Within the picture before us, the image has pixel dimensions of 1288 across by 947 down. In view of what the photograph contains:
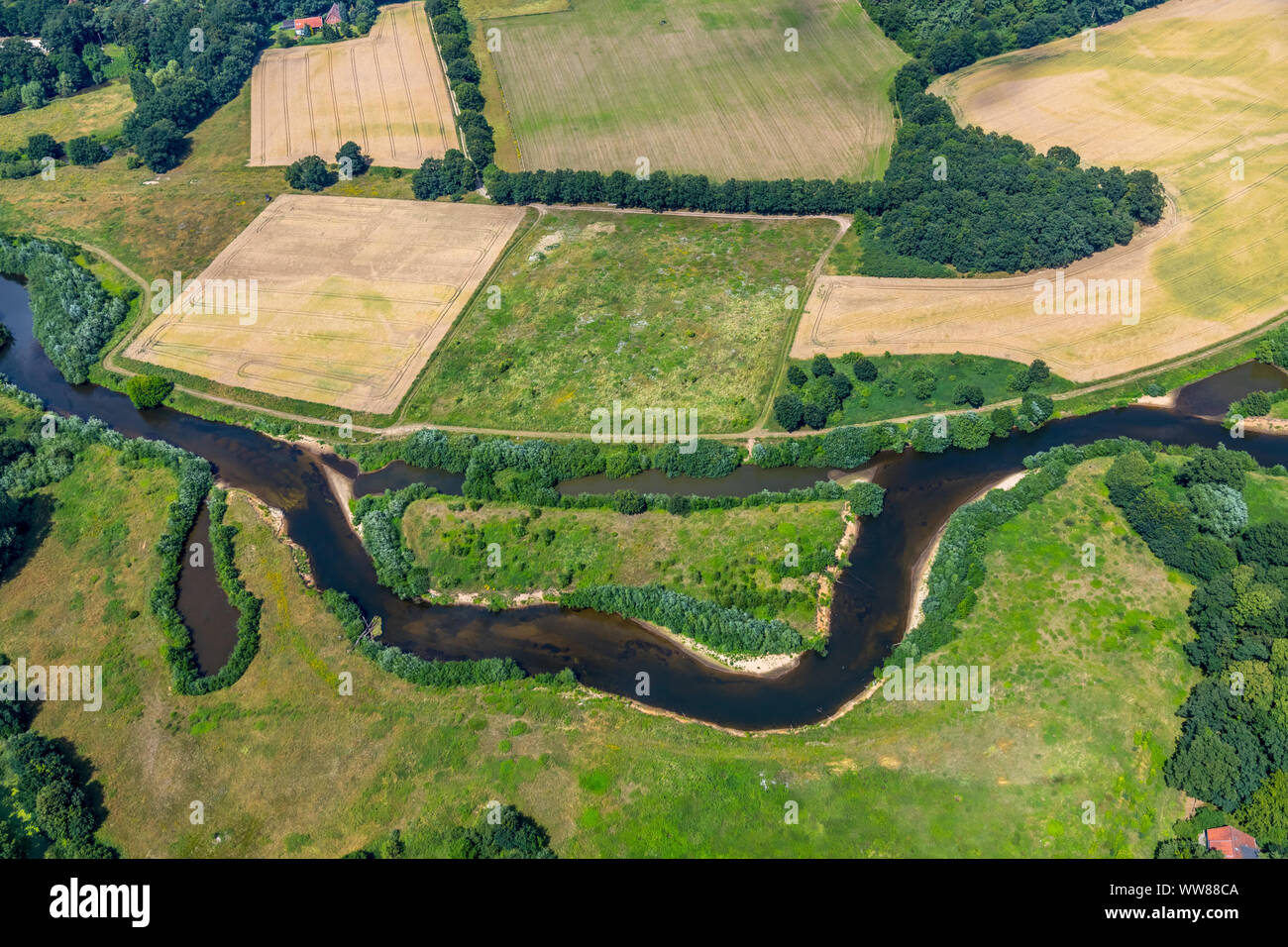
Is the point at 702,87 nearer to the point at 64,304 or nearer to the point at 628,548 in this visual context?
the point at 628,548

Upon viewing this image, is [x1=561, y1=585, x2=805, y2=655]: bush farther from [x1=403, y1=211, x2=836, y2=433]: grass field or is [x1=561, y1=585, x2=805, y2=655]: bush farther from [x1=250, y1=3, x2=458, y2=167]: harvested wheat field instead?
[x1=250, y1=3, x2=458, y2=167]: harvested wheat field

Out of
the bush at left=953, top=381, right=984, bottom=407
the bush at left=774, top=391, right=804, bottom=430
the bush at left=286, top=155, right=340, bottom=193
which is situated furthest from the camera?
the bush at left=286, top=155, right=340, bottom=193

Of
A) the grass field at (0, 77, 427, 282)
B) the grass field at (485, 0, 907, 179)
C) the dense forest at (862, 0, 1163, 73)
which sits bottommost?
the grass field at (0, 77, 427, 282)

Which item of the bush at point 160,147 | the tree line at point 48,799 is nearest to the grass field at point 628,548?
the tree line at point 48,799

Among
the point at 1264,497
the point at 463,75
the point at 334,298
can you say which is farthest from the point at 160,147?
the point at 1264,497

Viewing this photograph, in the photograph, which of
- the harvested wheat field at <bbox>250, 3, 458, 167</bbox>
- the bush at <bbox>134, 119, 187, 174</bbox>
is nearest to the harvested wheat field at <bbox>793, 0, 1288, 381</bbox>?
the harvested wheat field at <bbox>250, 3, 458, 167</bbox>
